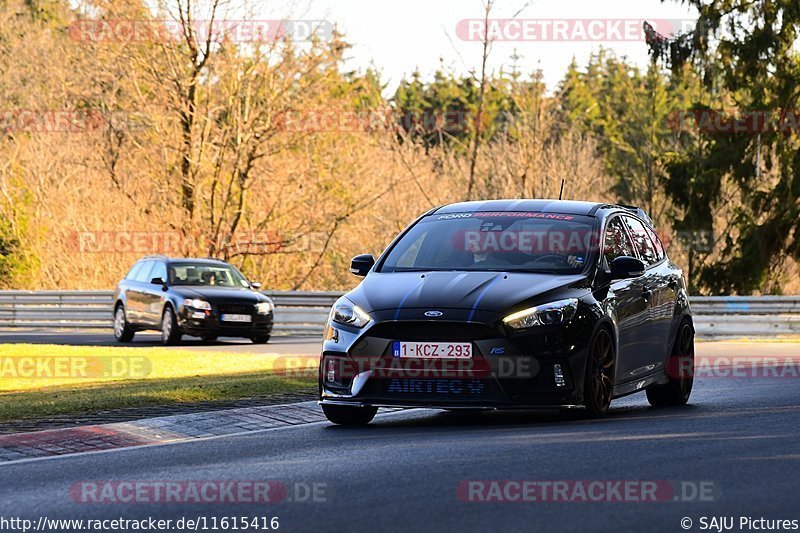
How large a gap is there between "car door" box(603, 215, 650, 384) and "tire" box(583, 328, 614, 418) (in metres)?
0.21

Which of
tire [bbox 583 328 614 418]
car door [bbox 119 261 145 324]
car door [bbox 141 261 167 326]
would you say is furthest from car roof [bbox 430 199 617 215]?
car door [bbox 119 261 145 324]

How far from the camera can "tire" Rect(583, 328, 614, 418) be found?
10844 mm

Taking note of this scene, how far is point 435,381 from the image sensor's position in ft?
34.4

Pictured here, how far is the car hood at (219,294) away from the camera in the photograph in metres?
26.3

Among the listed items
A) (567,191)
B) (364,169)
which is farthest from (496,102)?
(364,169)

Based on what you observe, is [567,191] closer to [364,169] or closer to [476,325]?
[364,169]

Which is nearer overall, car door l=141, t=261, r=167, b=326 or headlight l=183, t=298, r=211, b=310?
headlight l=183, t=298, r=211, b=310

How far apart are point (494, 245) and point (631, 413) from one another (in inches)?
73.7

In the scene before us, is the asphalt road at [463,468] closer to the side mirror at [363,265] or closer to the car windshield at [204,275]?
the side mirror at [363,265]

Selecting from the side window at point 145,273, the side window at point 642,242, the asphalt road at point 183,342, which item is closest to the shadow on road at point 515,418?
the side window at point 642,242

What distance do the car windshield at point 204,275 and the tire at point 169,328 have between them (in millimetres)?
770

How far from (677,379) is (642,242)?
1290mm

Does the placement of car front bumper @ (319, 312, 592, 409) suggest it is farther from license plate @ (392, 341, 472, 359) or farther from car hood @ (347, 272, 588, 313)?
car hood @ (347, 272, 588, 313)

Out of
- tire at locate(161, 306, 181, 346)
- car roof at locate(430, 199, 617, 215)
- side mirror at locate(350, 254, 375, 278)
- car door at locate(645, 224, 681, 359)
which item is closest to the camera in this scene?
side mirror at locate(350, 254, 375, 278)
